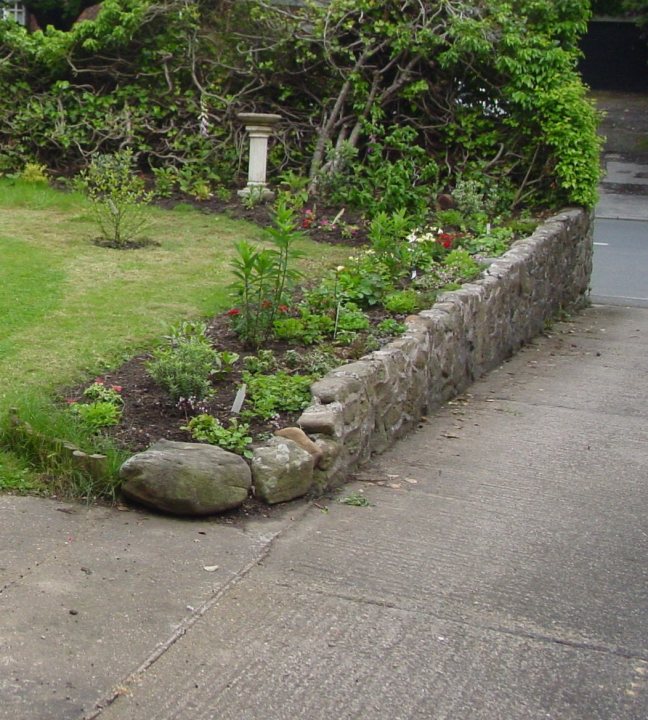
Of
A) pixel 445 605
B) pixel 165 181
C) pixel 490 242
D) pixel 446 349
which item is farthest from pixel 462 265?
pixel 445 605

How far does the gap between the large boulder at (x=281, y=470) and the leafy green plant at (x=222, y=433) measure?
116 millimetres

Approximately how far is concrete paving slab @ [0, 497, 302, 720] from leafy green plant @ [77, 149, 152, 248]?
6232 millimetres

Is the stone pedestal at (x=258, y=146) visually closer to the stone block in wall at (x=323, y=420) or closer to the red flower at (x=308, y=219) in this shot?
the red flower at (x=308, y=219)

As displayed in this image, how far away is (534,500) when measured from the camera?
5977 millimetres

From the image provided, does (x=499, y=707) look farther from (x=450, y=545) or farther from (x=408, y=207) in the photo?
(x=408, y=207)

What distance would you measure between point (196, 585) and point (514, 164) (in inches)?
393

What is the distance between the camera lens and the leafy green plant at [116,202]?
1104 cm

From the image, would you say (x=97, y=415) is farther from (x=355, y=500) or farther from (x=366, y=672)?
(x=366, y=672)

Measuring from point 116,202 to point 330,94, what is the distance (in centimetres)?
445

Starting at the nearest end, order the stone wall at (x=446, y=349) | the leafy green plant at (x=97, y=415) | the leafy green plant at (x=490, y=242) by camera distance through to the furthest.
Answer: the leafy green plant at (x=97, y=415), the stone wall at (x=446, y=349), the leafy green plant at (x=490, y=242)

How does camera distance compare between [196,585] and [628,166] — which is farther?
[628,166]

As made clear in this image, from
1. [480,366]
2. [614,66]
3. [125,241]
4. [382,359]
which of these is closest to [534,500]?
[382,359]

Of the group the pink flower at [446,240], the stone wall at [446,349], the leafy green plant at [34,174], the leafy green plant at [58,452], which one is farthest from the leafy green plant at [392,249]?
the leafy green plant at [34,174]

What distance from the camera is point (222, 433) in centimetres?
575
